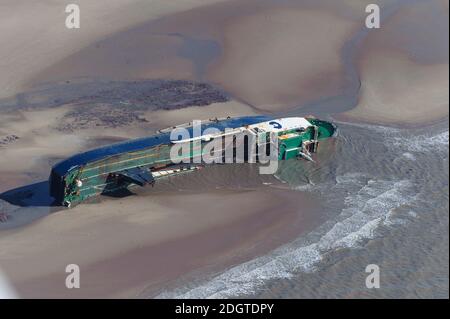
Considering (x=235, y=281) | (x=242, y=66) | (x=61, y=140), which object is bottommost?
(x=235, y=281)

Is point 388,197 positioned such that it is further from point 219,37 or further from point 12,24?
point 12,24

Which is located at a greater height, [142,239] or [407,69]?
[407,69]

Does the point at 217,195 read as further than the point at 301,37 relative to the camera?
No

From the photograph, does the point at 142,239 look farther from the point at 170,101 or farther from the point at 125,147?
the point at 170,101

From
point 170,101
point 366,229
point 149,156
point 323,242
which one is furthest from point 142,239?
point 170,101

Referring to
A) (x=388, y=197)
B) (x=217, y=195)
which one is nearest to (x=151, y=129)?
(x=217, y=195)

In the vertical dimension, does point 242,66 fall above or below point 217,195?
above

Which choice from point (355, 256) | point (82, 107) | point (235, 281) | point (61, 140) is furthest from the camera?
point (82, 107)
